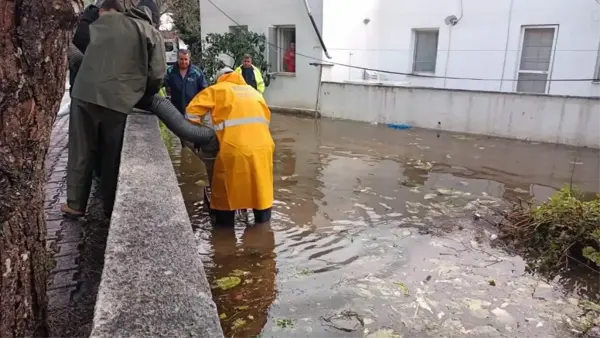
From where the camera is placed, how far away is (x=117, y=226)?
6.60ft

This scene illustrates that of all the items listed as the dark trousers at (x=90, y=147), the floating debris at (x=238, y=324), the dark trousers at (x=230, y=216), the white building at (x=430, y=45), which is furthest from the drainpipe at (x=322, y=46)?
the floating debris at (x=238, y=324)

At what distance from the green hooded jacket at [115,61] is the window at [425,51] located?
423 inches

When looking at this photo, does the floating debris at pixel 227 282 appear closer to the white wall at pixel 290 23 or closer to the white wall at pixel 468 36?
the white wall at pixel 290 23

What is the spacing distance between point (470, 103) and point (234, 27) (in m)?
8.15

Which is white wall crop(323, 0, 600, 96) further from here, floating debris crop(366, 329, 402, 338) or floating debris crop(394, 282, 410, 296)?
floating debris crop(366, 329, 402, 338)

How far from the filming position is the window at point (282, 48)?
554 inches

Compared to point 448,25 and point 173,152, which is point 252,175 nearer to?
point 173,152

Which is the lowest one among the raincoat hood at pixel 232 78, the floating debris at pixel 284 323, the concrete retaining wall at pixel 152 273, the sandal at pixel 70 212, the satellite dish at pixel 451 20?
the floating debris at pixel 284 323

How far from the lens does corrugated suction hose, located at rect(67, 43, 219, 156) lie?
398 centimetres

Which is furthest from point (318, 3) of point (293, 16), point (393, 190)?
point (393, 190)

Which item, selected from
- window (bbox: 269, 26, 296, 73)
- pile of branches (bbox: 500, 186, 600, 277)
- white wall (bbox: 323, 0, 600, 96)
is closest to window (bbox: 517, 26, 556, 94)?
white wall (bbox: 323, 0, 600, 96)

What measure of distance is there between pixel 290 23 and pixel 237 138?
10142 mm

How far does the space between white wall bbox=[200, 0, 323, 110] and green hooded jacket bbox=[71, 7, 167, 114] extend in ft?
31.9

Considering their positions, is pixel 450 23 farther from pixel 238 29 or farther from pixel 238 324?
pixel 238 324
